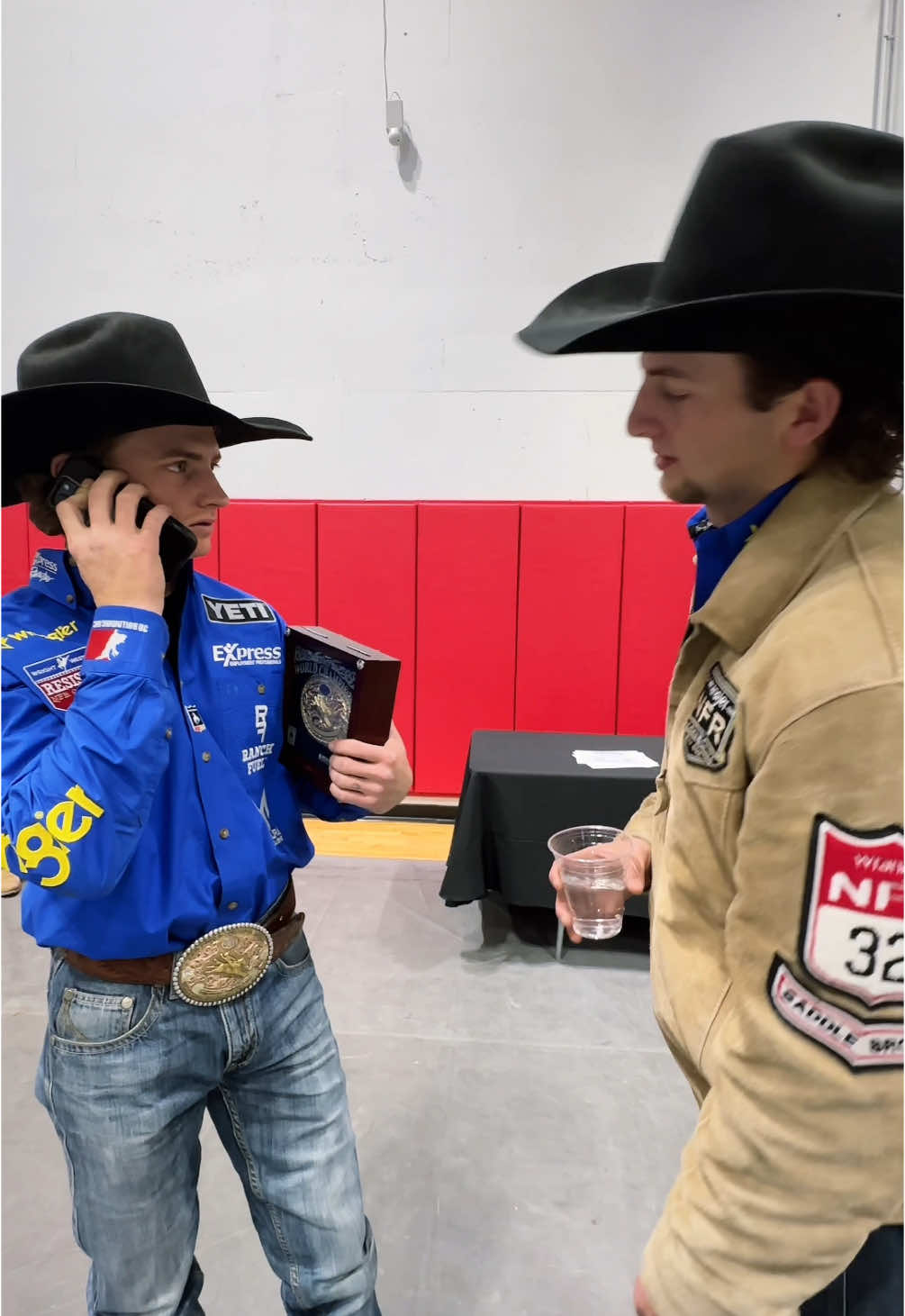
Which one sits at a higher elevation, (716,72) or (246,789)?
(716,72)

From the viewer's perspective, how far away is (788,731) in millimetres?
580

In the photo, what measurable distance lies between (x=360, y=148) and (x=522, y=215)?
0.81 m

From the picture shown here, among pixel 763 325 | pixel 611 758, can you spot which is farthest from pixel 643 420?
pixel 611 758

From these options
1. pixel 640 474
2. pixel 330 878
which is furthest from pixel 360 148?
pixel 330 878

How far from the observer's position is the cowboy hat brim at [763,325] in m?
0.61

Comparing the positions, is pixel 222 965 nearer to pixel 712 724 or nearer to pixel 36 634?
pixel 36 634

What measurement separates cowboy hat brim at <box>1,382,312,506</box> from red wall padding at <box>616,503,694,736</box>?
279cm

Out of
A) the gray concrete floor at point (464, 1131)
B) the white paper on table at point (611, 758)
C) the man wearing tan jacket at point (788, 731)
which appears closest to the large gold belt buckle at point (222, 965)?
the man wearing tan jacket at point (788, 731)

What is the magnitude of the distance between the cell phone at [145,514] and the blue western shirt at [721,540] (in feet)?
2.09

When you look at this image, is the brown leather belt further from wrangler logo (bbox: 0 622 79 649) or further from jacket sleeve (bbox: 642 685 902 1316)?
jacket sleeve (bbox: 642 685 902 1316)

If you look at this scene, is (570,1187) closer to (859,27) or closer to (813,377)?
(813,377)

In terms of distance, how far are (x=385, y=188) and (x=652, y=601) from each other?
7.49 feet

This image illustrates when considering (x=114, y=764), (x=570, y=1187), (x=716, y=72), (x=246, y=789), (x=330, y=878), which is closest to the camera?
(x=114, y=764)

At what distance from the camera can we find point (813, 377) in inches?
26.5
